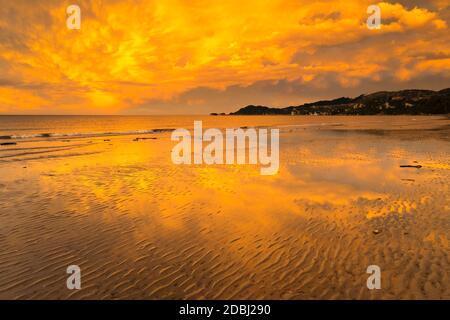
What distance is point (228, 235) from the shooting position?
9266mm

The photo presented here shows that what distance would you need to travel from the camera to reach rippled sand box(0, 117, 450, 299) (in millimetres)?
Answer: 6484

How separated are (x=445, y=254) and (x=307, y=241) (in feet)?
11.0

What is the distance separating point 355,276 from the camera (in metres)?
6.76

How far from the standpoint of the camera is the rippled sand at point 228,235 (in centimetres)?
648

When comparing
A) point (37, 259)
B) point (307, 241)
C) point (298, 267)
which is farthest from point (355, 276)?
point (37, 259)
